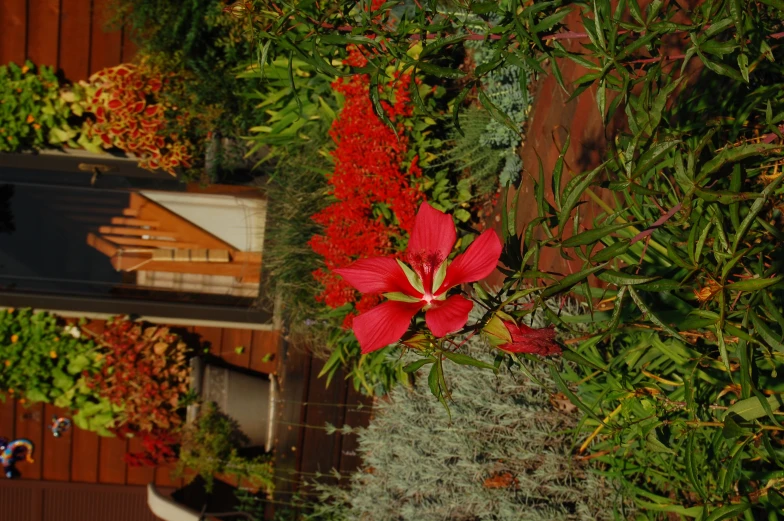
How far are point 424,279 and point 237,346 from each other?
3.96 meters

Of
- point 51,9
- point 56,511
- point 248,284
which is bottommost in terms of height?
→ point 56,511

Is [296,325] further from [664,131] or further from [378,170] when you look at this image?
[664,131]

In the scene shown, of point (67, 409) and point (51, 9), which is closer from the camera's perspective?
point (51, 9)

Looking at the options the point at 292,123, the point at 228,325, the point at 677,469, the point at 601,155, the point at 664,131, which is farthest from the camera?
the point at 228,325

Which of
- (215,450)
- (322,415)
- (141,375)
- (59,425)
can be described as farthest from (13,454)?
(322,415)

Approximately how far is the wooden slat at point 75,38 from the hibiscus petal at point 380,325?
4272 mm

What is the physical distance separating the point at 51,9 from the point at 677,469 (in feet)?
15.6

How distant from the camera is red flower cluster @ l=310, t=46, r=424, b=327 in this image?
3.12 m

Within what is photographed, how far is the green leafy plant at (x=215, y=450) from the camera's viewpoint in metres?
4.58

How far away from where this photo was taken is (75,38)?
4.55 m

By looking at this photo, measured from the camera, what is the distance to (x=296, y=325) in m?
3.95

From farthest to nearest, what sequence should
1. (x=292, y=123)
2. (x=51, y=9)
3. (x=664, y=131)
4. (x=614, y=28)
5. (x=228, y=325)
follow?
1. (x=228, y=325)
2. (x=51, y=9)
3. (x=292, y=123)
4. (x=664, y=131)
5. (x=614, y=28)

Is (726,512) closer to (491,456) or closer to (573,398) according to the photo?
(573,398)

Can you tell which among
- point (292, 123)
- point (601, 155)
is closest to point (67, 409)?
point (292, 123)
